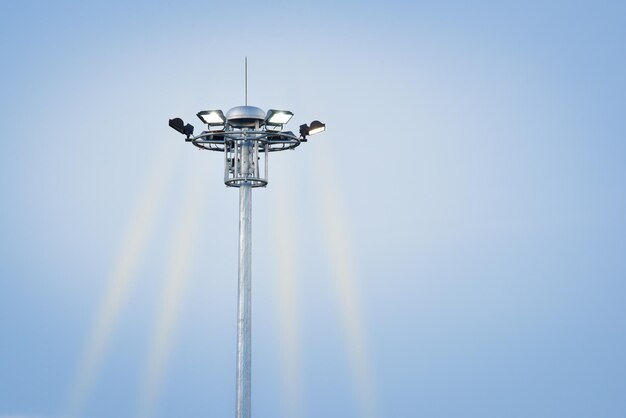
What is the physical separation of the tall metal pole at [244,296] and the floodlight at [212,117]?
1.01 metres

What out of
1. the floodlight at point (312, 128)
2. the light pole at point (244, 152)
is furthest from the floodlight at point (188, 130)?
the floodlight at point (312, 128)

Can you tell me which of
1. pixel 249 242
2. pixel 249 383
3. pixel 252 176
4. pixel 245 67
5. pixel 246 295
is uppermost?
pixel 245 67

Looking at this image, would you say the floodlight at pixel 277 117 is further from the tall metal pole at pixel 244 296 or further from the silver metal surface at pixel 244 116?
the tall metal pole at pixel 244 296

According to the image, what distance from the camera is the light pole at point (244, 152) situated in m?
21.8

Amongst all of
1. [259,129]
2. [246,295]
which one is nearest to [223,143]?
[259,129]

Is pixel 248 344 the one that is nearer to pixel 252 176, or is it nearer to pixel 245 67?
pixel 252 176

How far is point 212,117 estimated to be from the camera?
21.7m

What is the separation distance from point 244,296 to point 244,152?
4271 mm

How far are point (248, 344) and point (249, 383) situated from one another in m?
1.14

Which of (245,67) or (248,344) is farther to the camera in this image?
(245,67)

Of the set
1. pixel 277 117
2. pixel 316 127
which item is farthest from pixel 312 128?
pixel 277 117

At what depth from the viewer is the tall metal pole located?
21.9m

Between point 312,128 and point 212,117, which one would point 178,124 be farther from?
point 312,128

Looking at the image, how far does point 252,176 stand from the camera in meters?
22.1
